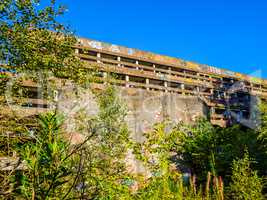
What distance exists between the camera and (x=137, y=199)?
4.92m

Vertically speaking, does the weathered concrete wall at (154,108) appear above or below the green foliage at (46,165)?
above

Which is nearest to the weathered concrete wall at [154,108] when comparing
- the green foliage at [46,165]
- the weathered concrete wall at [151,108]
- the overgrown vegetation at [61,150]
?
the weathered concrete wall at [151,108]

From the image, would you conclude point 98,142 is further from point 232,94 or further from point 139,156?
point 232,94

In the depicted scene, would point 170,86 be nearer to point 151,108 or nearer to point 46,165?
point 151,108

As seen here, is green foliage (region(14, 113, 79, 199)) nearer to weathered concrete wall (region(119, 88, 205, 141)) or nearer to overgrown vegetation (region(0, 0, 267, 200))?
overgrown vegetation (region(0, 0, 267, 200))

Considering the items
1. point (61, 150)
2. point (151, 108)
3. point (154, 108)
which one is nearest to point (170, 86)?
point (154, 108)

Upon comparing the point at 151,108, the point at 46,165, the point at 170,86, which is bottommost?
the point at 46,165

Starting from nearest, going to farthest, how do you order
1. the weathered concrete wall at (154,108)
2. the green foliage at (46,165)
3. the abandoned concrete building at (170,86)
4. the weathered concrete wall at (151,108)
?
the green foliage at (46,165)
the weathered concrete wall at (151,108)
the weathered concrete wall at (154,108)
the abandoned concrete building at (170,86)

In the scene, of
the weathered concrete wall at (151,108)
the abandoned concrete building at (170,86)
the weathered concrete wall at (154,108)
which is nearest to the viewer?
the weathered concrete wall at (151,108)

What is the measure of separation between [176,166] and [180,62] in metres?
13.7

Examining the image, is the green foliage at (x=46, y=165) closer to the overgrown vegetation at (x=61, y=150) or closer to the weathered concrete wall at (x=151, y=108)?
the overgrown vegetation at (x=61, y=150)

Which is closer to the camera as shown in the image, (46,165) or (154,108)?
(46,165)

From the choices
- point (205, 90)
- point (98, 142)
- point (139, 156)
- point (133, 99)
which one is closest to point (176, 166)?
point (133, 99)

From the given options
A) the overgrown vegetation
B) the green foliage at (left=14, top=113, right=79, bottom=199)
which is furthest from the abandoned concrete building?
the green foliage at (left=14, top=113, right=79, bottom=199)
